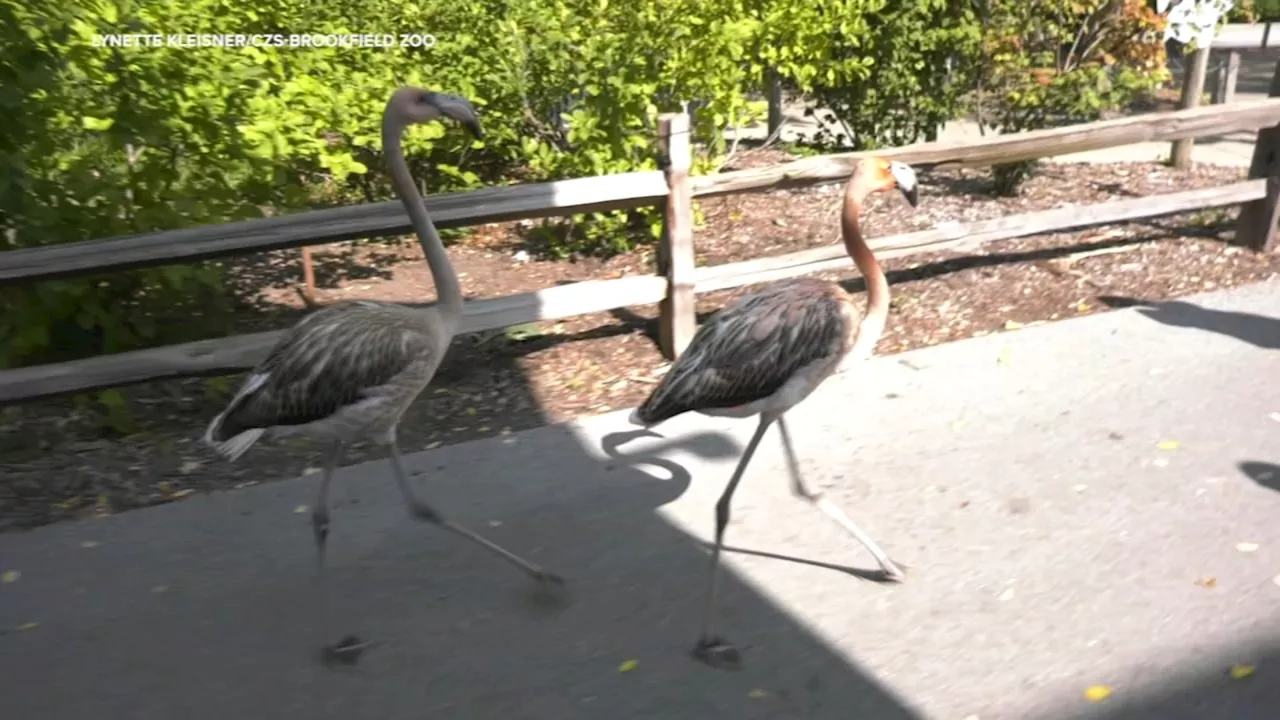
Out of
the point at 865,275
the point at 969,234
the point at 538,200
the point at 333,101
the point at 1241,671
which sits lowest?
the point at 1241,671

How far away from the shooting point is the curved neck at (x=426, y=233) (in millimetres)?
3727

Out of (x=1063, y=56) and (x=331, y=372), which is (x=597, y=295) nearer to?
(x=331, y=372)

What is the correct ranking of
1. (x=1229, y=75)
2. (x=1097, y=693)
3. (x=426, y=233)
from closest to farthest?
(x=1097, y=693), (x=426, y=233), (x=1229, y=75)

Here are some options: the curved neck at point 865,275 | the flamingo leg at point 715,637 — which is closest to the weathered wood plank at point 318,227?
the curved neck at point 865,275

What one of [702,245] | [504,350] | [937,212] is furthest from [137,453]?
[937,212]

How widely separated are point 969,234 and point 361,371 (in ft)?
14.2

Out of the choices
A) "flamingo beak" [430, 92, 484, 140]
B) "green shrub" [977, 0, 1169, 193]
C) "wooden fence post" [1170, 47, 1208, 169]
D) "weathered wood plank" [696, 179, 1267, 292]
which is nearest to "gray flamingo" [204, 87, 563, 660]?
"flamingo beak" [430, 92, 484, 140]

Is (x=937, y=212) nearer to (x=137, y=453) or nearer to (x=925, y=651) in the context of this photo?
(x=925, y=651)

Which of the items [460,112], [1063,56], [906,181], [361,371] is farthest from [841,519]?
[1063,56]

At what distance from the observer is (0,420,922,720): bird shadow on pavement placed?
10.7 ft

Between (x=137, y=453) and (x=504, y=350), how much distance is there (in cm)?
210

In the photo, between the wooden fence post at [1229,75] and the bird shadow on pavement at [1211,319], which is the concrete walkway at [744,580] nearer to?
the bird shadow on pavement at [1211,319]

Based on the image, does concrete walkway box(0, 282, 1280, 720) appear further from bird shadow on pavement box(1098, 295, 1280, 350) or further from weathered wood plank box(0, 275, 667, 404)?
bird shadow on pavement box(1098, 295, 1280, 350)

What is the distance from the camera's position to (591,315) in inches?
269
